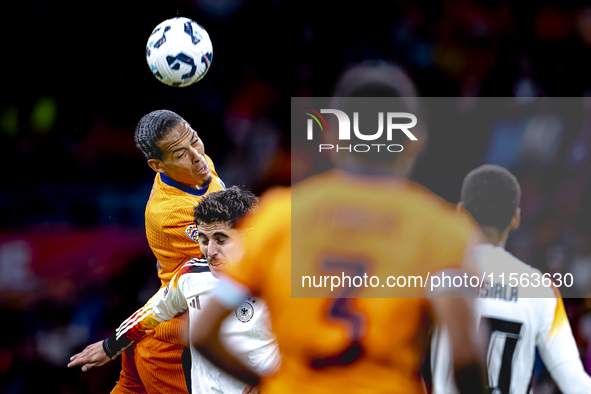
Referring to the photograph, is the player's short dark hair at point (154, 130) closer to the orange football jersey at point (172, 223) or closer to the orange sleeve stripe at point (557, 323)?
the orange football jersey at point (172, 223)

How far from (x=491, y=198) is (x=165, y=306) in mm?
1722

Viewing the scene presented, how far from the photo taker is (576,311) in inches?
176

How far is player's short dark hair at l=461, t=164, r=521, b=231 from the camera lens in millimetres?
2418

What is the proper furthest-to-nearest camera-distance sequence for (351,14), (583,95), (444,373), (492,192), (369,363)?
1. (351,14)
2. (583,95)
3. (492,192)
4. (444,373)
5. (369,363)

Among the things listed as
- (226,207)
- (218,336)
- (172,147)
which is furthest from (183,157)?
(218,336)

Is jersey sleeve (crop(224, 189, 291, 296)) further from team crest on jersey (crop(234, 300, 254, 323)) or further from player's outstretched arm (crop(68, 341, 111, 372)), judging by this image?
player's outstretched arm (crop(68, 341, 111, 372))

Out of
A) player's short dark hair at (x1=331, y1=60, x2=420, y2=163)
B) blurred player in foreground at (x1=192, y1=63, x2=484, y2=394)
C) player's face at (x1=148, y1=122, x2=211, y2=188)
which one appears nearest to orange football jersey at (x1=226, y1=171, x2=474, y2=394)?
blurred player in foreground at (x1=192, y1=63, x2=484, y2=394)

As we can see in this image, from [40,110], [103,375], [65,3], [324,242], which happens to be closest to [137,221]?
[103,375]

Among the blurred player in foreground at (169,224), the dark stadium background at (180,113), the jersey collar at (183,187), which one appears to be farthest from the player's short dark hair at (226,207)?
the dark stadium background at (180,113)

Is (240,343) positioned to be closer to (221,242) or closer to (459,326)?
(221,242)

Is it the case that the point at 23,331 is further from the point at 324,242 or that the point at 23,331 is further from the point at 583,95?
the point at 583,95

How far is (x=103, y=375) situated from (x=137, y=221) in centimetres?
137

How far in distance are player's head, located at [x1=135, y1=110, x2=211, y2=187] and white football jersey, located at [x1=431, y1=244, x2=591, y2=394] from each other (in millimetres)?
1779

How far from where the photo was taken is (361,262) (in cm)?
156
